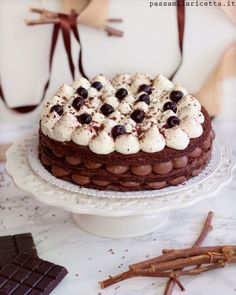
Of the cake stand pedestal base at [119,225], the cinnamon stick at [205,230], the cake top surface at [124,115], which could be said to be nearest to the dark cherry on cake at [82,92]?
the cake top surface at [124,115]

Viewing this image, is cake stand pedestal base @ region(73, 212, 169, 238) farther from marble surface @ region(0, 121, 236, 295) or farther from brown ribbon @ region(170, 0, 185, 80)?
→ brown ribbon @ region(170, 0, 185, 80)

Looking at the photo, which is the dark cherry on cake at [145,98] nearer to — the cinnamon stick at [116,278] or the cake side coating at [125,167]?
the cake side coating at [125,167]

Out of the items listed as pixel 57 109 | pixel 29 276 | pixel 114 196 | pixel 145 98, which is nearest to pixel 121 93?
pixel 145 98

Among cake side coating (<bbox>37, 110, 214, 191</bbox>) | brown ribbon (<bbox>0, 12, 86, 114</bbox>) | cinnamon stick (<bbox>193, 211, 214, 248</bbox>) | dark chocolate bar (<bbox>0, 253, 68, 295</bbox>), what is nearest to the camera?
dark chocolate bar (<bbox>0, 253, 68, 295</bbox>)

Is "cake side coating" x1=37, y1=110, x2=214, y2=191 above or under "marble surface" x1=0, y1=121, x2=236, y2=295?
above

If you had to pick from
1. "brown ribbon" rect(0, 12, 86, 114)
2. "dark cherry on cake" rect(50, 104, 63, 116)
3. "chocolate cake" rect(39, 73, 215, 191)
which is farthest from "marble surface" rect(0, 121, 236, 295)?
"brown ribbon" rect(0, 12, 86, 114)
